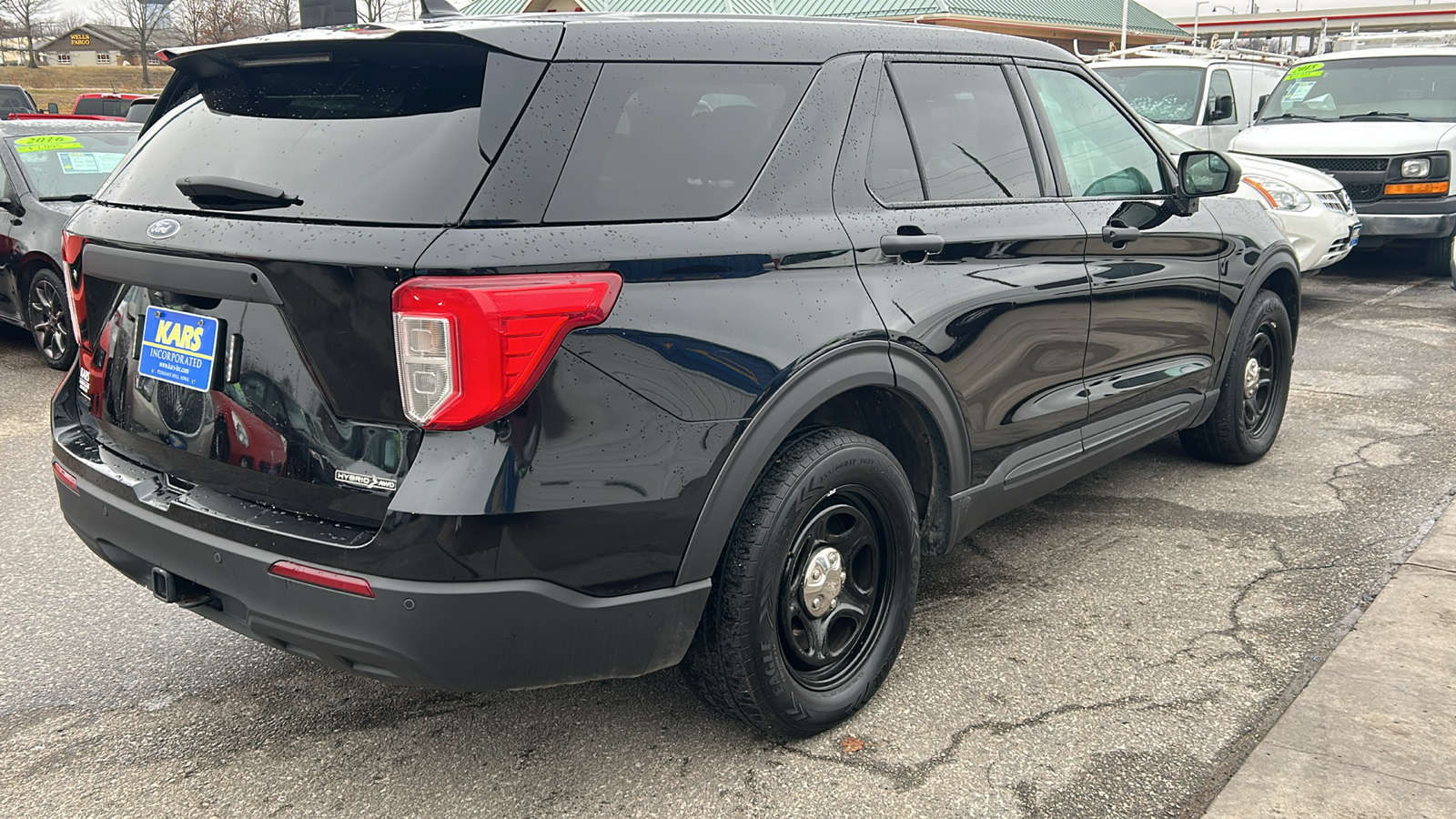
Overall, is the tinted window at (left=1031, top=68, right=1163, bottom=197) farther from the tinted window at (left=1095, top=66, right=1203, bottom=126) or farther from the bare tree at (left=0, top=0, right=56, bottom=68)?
the bare tree at (left=0, top=0, right=56, bottom=68)

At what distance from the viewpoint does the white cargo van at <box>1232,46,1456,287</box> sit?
9906 millimetres

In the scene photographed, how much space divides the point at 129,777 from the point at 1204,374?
3.84m

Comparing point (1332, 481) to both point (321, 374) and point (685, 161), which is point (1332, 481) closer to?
point (685, 161)

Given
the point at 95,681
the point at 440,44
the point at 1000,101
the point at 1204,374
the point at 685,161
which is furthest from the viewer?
the point at 1204,374

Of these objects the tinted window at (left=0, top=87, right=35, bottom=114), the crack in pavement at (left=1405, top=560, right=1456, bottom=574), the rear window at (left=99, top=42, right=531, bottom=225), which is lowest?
the crack in pavement at (left=1405, top=560, right=1456, bottom=574)

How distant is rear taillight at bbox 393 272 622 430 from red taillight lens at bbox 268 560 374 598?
13.1 inches

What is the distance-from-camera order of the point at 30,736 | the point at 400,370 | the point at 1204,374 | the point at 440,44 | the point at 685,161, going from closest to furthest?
1. the point at 400,370
2. the point at 440,44
3. the point at 685,161
4. the point at 30,736
5. the point at 1204,374

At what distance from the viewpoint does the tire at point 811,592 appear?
8.52 ft

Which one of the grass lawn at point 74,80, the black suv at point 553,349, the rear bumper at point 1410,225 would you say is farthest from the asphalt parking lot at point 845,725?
the grass lawn at point 74,80

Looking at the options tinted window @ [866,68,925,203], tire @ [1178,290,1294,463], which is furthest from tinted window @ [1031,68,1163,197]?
tire @ [1178,290,1294,463]

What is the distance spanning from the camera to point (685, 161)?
2.54 meters

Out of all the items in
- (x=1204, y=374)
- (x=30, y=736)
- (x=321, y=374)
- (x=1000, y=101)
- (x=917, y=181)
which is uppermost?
(x=1000, y=101)

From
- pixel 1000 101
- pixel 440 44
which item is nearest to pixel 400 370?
pixel 440 44

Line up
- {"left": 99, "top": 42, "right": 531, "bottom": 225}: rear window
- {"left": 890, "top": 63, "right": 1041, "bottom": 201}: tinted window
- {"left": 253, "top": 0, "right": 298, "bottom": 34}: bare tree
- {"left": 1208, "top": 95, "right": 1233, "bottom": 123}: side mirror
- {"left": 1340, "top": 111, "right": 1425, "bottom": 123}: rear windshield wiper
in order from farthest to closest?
{"left": 253, "top": 0, "right": 298, "bottom": 34}: bare tree < {"left": 1208, "top": 95, "right": 1233, "bottom": 123}: side mirror < {"left": 1340, "top": 111, "right": 1425, "bottom": 123}: rear windshield wiper < {"left": 890, "top": 63, "right": 1041, "bottom": 201}: tinted window < {"left": 99, "top": 42, "right": 531, "bottom": 225}: rear window
